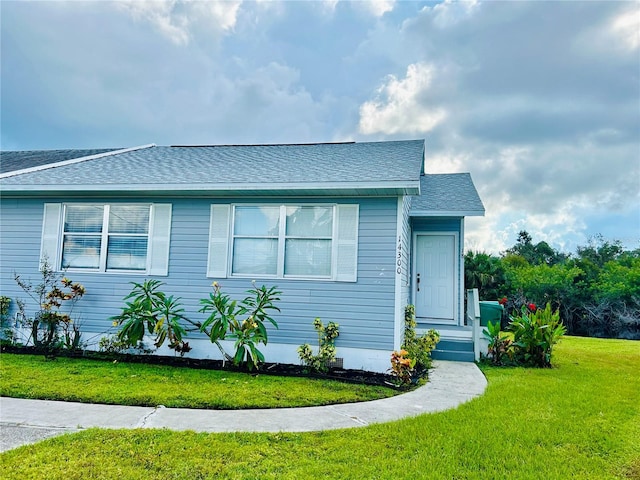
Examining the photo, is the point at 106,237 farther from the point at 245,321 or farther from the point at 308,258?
the point at 308,258

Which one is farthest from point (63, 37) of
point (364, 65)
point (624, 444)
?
point (624, 444)

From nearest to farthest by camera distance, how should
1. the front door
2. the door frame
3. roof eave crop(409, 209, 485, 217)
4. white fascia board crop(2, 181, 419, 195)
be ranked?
1. white fascia board crop(2, 181, 419, 195)
2. roof eave crop(409, 209, 485, 217)
3. the door frame
4. the front door

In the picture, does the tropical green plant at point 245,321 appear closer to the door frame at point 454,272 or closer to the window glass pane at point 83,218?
the window glass pane at point 83,218

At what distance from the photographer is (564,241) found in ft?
81.5

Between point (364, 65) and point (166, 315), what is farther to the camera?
point (364, 65)

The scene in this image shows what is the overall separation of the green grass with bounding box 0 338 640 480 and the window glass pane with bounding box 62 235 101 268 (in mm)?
4696

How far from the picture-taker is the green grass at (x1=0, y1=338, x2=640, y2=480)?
287 cm

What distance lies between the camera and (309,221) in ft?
22.0

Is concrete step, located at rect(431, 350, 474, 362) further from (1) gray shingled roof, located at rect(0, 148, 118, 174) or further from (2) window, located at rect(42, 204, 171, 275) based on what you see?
(1) gray shingled roof, located at rect(0, 148, 118, 174)

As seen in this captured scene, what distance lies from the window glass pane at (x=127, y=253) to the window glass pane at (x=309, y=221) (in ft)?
9.25

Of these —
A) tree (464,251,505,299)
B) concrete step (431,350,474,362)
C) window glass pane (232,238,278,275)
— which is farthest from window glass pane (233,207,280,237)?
tree (464,251,505,299)

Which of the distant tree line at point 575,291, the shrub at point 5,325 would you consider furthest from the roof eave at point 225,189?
the distant tree line at point 575,291

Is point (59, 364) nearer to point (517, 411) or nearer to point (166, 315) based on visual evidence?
point (166, 315)

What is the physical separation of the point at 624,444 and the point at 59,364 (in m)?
7.45
